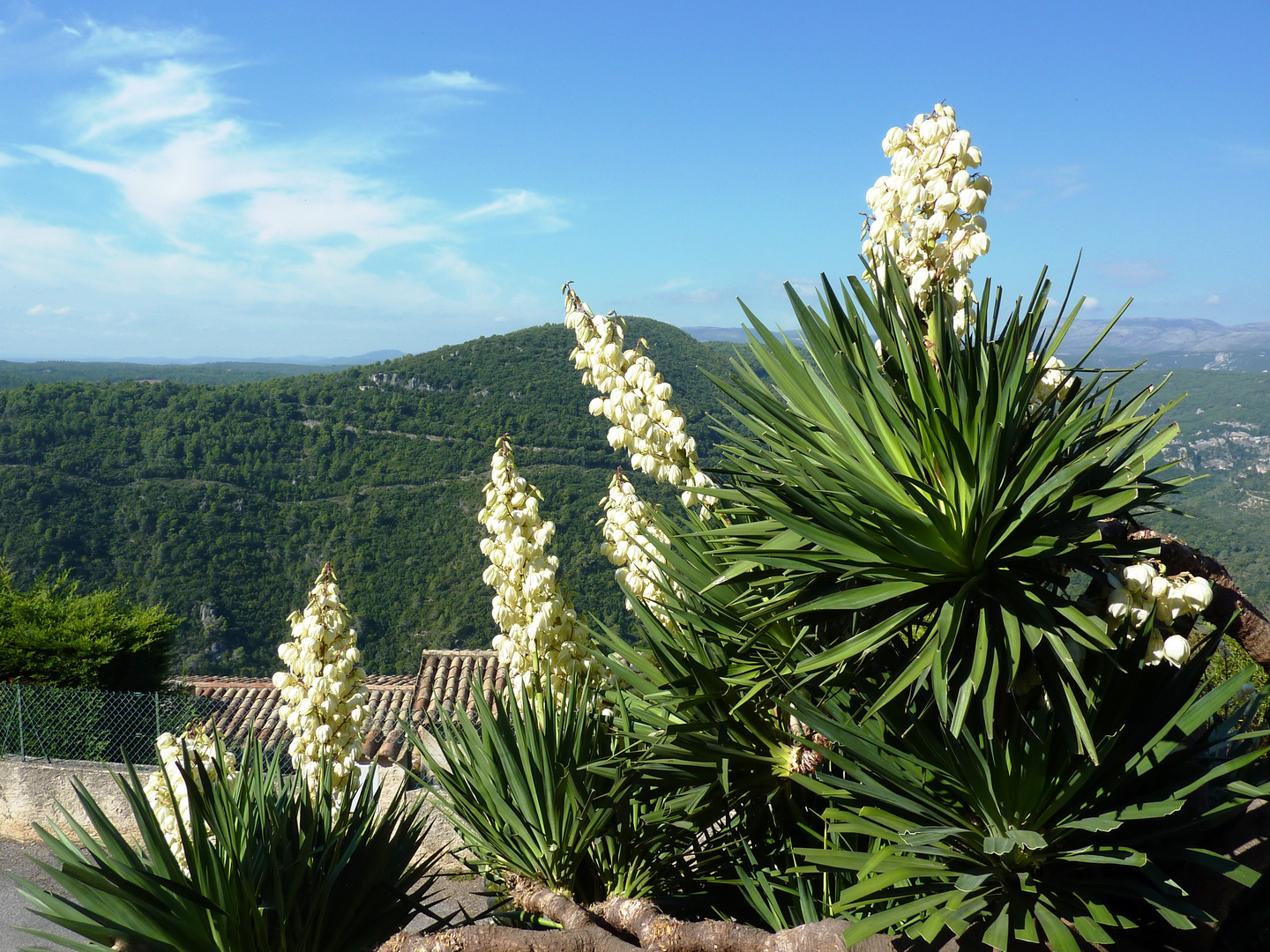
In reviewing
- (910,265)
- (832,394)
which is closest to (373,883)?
(832,394)

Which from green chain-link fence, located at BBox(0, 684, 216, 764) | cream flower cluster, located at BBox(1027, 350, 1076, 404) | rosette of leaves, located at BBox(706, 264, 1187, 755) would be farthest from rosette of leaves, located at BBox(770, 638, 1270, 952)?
green chain-link fence, located at BBox(0, 684, 216, 764)

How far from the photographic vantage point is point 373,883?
2.83 meters

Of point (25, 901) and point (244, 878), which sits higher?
point (244, 878)

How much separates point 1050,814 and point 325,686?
2713mm

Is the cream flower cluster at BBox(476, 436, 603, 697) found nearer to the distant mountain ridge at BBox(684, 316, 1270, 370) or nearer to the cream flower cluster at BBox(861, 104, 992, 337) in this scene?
the cream flower cluster at BBox(861, 104, 992, 337)

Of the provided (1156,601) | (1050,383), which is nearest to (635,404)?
(1050,383)

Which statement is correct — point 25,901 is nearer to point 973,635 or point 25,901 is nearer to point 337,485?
point 973,635

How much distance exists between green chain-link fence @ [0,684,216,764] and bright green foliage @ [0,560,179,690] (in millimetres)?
1056

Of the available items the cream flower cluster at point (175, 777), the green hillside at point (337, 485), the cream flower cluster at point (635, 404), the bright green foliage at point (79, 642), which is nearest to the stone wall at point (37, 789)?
the bright green foliage at point (79, 642)

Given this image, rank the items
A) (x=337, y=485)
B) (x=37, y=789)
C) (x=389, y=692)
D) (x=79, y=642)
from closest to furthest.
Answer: (x=37, y=789), (x=79, y=642), (x=389, y=692), (x=337, y=485)

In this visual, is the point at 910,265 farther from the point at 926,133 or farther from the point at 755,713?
the point at 755,713

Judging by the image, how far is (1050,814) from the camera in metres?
2.14

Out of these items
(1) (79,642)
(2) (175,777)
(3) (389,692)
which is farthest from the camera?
(3) (389,692)

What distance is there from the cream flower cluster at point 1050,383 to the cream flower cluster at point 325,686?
2.69m
